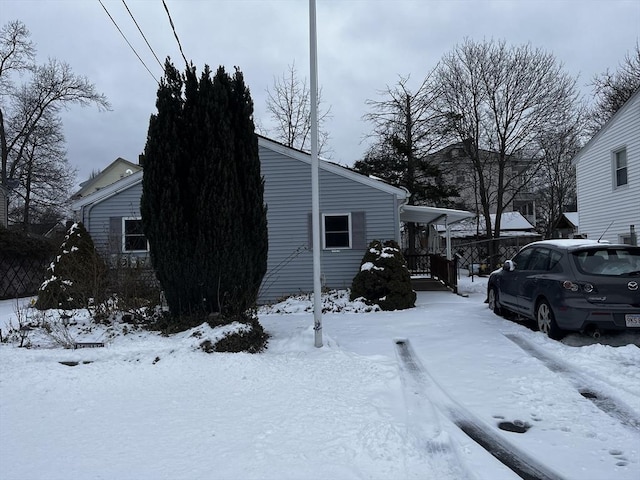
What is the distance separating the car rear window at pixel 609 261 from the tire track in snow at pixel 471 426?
2.96 metres

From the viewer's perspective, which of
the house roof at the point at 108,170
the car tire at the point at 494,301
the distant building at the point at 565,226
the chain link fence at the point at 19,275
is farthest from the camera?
the house roof at the point at 108,170

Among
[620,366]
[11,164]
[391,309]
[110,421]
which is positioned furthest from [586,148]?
[11,164]

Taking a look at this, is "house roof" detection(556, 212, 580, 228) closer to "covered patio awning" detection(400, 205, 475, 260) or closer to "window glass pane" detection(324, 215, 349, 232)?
"covered patio awning" detection(400, 205, 475, 260)

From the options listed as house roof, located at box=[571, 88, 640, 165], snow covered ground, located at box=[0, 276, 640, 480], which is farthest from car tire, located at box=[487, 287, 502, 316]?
house roof, located at box=[571, 88, 640, 165]

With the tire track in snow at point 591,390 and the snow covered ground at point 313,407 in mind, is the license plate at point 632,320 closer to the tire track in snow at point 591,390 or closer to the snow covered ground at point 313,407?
the snow covered ground at point 313,407

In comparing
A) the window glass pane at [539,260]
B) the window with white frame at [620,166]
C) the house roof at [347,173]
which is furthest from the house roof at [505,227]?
the window glass pane at [539,260]

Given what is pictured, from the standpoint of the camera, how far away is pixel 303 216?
14.6 metres

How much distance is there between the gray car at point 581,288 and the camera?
259 inches

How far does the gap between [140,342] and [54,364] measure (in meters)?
1.06

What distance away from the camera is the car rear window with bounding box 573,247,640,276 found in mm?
6887

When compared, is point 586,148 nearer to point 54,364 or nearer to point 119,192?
point 119,192

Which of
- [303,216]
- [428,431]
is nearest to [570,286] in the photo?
[428,431]

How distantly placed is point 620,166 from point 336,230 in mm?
10244

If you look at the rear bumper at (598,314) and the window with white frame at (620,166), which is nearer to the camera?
the rear bumper at (598,314)
